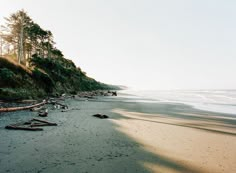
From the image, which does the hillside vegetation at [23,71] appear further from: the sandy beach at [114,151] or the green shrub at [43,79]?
the sandy beach at [114,151]

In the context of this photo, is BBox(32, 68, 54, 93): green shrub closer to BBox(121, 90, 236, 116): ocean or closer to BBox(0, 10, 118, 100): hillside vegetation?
BBox(0, 10, 118, 100): hillside vegetation

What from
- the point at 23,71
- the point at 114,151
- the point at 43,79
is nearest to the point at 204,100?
the point at 43,79

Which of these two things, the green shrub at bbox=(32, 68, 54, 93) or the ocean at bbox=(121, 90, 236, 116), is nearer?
the ocean at bbox=(121, 90, 236, 116)

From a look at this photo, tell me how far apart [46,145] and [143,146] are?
3.73 metres

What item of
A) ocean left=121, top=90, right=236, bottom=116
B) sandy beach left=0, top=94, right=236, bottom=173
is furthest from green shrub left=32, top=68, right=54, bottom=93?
sandy beach left=0, top=94, right=236, bottom=173

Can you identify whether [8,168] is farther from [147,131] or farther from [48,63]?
[48,63]

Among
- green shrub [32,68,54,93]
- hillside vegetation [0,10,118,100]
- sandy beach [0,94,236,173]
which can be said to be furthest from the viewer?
green shrub [32,68,54,93]

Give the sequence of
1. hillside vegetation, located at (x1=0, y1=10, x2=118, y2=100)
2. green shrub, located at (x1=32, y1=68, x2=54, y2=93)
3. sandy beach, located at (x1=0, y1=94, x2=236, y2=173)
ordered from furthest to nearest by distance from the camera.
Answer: green shrub, located at (x1=32, y1=68, x2=54, y2=93) → hillside vegetation, located at (x1=0, y1=10, x2=118, y2=100) → sandy beach, located at (x1=0, y1=94, x2=236, y2=173)

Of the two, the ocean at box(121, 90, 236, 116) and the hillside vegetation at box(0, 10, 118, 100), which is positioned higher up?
the hillside vegetation at box(0, 10, 118, 100)

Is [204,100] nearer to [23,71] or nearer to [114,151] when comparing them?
[23,71]

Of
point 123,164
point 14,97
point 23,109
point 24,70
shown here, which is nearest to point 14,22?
point 24,70

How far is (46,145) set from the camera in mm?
7285

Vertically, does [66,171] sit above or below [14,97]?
below

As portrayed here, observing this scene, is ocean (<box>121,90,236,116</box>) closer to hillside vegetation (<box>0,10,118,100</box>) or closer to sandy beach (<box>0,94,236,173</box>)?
sandy beach (<box>0,94,236,173</box>)
